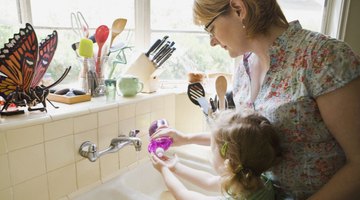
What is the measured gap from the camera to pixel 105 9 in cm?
146

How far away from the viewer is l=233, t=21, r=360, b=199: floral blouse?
59 centimetres

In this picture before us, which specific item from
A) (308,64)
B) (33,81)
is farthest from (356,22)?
(33,81)

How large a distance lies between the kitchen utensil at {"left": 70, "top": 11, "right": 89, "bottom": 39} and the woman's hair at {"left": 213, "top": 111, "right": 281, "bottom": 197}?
86 centimetres

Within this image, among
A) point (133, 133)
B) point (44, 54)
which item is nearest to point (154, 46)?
point (133, 133)

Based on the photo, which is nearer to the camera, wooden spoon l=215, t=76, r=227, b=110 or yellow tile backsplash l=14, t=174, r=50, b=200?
yellow tile backsplash l=14, t=174, r=50, b=200

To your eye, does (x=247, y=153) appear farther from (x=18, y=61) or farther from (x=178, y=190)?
(x=18, y=61)

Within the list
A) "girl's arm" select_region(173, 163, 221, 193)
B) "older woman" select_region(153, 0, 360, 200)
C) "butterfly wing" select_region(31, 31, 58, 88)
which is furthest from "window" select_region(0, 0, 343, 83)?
"older woman" select_region(153, 0, 360, 200)

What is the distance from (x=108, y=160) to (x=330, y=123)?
2.80 ft

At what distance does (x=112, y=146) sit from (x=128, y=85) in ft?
0.96

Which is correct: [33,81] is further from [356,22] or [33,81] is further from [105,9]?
[356,22]

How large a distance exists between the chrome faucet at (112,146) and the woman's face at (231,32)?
0.55 m

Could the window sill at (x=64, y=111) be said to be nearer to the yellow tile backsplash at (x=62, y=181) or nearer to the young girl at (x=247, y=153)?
the yellow tile backsplash at (x=62, y=181)

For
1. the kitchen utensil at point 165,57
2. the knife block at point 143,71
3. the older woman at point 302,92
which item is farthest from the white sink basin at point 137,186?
the older woman at point 302,92

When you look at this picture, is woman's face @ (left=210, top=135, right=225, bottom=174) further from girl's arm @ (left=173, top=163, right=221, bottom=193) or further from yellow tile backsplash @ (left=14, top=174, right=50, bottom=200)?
yellow tile backsplash @ (left=14, top=174, right=50, bottom=200)
